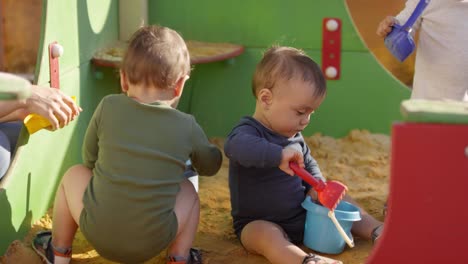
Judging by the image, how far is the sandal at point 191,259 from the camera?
195cm

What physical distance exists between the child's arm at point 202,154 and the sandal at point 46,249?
1.33 feet

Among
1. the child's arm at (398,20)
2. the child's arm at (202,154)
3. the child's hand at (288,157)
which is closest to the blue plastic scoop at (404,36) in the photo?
the child's arm at (398,20)

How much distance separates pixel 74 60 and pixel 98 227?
93 centimetres

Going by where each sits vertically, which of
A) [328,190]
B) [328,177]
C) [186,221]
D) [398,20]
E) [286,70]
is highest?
[398,20]

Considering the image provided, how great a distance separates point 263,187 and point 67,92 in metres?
0.80

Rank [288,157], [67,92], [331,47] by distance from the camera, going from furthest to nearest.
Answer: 1. [331,47]
2. [67,92]
3. [288,157]

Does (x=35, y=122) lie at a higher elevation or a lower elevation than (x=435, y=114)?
lower

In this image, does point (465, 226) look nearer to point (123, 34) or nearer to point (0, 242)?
point (0, 242)

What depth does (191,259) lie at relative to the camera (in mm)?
2014

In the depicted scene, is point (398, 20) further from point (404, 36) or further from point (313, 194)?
point (313, 194)

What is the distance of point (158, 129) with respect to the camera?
1.83 m

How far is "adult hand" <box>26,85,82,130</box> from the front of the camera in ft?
6.08

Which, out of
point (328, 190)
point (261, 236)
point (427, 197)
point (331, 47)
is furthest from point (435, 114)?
point (331, 47)

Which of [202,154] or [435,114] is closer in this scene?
[435,114]
